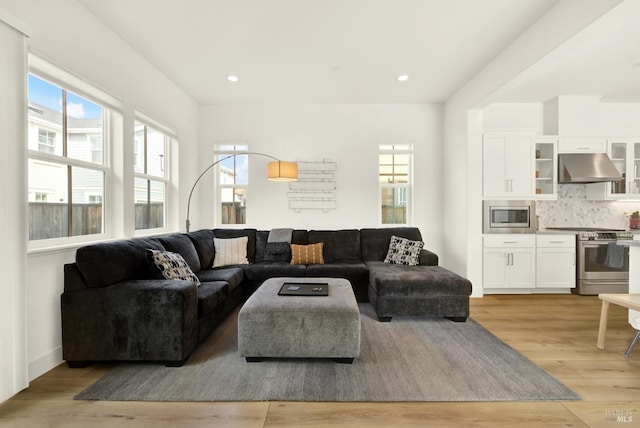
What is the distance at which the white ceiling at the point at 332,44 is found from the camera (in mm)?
2559

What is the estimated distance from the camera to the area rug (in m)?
1.91

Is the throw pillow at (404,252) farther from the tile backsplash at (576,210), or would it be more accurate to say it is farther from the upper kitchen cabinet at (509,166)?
the tile backsplash at (576,210)

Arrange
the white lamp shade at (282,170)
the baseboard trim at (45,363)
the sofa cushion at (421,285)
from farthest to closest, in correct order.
A: the white lamp shade at (282,170) → the sofa cushion at (421,285) → the baseboard trim at (45,363)

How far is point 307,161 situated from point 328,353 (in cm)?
324

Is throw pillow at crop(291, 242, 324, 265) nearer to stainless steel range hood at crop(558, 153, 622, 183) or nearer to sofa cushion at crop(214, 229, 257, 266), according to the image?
sofa cushion at crop(214, 229, 257, 266)

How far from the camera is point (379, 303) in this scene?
3.21 metres

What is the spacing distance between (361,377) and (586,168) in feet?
14.6

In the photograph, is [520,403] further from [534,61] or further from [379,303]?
[534,61]

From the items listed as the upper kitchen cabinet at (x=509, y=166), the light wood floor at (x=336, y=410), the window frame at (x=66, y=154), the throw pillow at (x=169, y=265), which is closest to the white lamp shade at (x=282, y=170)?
the throw pillow at (x=169, y=265)

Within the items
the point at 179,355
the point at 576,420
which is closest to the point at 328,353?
the point at 179,355

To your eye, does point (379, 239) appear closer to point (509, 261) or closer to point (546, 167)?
point (509, 261)

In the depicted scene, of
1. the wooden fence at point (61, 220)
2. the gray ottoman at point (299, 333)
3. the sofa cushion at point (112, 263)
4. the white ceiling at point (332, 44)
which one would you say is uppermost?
the white ceiling at point (332, 44)

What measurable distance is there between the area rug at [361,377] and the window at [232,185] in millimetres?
2622
